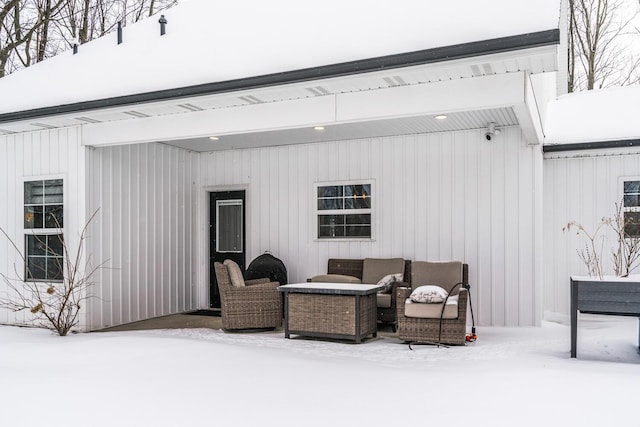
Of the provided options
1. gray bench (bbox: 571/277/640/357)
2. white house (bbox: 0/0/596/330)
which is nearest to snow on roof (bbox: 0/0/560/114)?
white house (bbox: 0/0/596/330)

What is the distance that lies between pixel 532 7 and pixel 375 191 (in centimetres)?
403

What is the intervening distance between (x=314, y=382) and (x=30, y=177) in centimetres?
542

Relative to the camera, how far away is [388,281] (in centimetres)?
721

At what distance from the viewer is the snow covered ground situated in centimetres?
358

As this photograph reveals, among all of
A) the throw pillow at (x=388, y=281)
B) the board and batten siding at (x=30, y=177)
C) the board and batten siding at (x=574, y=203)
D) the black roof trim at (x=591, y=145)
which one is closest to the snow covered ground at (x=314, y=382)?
the throw pillow at (x=388, y=281)

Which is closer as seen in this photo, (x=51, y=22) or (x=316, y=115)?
(x=316, y=115)

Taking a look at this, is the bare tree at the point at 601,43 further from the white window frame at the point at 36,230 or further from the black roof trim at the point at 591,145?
the white window frame at the point at 36,230

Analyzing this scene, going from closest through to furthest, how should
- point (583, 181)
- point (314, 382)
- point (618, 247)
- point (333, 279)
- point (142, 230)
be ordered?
point (314, 382)
point (333, 279)
point (618, 247)
point (583, 181)
point (142, 230)

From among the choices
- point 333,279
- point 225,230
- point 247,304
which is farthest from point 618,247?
point 225,230

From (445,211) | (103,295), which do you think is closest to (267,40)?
(445,211)

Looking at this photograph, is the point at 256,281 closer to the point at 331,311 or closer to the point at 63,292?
the point at 331,311

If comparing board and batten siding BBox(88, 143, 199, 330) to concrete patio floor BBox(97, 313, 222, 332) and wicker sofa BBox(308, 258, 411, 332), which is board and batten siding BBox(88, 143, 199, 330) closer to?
concrete patio floor BBox(97, 313, 222, 332)

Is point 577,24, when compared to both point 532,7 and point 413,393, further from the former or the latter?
point 413,393

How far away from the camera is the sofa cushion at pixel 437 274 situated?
22.7 ft
